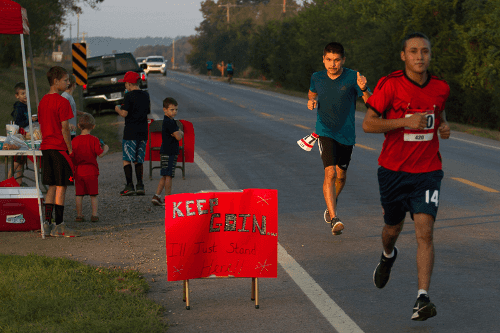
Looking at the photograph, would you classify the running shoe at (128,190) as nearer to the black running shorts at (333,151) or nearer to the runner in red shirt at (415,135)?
the black running shorts at (333,151)

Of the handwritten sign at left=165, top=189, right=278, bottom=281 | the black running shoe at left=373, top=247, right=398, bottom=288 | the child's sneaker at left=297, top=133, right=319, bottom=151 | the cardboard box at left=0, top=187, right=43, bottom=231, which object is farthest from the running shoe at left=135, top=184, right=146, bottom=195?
the black running shoe at left=373, top=247, right=398, bottom=288

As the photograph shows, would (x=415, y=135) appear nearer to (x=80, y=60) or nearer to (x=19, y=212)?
(x=19, y=212)

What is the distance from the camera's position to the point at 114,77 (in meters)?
23.6

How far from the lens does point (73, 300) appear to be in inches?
209

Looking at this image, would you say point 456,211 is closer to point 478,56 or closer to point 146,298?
point 146,298

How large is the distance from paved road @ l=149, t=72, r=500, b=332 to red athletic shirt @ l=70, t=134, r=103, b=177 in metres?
2.51

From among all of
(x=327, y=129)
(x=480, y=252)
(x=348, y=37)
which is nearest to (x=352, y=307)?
(x=480, y=252)

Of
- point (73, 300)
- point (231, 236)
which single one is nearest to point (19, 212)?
point (73, 300)

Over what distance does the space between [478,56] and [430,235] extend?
773 inches

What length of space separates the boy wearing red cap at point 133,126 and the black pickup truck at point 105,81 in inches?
513

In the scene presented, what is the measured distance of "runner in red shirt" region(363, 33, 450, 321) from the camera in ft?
16.5

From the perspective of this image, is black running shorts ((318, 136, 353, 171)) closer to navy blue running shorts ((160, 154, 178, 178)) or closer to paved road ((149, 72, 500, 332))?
paved road ((149, 72, 500, 332))

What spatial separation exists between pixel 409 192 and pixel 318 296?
3.80 feet

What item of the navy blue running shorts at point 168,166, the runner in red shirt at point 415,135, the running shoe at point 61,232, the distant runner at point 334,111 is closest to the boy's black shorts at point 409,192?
the runner in red shirt at point 415,135
